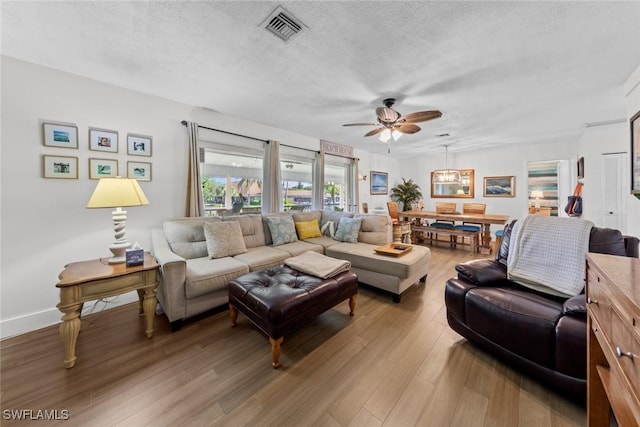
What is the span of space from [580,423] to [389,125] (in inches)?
114

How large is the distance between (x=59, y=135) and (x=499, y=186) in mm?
8254

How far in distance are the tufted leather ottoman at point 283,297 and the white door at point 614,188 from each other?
17.2 feet

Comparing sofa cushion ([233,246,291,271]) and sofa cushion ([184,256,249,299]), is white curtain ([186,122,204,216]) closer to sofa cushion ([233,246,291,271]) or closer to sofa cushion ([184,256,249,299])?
sofa cushion ([184,256,249,299])

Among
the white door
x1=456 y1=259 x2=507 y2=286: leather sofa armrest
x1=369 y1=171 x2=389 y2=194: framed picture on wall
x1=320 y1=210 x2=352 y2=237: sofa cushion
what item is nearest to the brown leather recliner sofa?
x1=456 y1=259 x2=507 y2=286: leather sofa armrest

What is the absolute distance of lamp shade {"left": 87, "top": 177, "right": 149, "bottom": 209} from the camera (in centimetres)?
191

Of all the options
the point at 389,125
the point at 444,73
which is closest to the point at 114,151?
the point at 389,125

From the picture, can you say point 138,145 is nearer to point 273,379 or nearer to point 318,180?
point 273,379

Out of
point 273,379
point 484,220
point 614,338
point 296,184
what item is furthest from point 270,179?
point 484,220

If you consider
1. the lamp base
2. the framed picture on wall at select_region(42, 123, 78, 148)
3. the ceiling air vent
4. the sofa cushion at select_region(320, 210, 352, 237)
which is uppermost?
the ceiling air vent

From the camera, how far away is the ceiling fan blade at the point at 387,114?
275cm

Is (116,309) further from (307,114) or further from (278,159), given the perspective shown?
(307,114)

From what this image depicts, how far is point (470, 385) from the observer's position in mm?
1463

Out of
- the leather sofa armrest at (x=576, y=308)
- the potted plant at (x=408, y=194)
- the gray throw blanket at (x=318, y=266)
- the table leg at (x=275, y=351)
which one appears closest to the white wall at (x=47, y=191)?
the gray throw blanket at (x=318, y=266)

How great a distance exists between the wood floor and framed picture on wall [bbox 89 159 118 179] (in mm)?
1494
